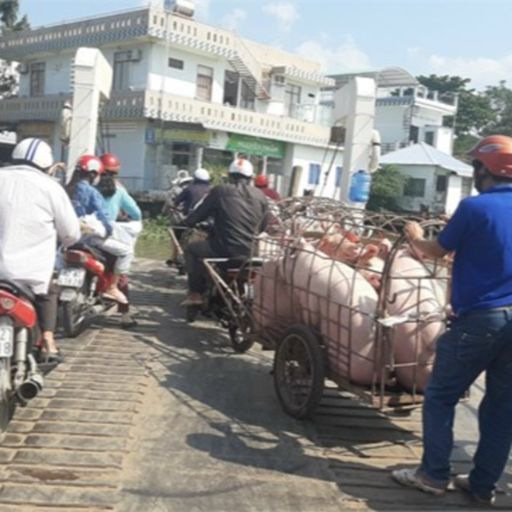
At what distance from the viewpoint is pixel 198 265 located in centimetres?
720

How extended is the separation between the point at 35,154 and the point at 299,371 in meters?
2.26

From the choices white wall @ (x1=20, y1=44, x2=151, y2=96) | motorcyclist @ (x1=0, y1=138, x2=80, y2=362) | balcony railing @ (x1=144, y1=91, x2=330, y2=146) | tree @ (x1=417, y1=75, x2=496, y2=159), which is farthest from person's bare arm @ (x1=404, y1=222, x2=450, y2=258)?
tree @ (x1=417, y1=75, x2=496, y2=159)

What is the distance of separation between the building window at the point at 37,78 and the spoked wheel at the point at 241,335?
96.6 feet

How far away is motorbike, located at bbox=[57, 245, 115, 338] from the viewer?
235 inches

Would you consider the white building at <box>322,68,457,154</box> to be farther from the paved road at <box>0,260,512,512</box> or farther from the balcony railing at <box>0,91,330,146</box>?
the paved road at <box>0,260,512,512</box>

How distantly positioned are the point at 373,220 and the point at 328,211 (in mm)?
464

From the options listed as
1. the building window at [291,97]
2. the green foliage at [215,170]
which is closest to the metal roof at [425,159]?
the building window at [291,97]

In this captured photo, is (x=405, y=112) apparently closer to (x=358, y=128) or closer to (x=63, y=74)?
(x=63, y=74)

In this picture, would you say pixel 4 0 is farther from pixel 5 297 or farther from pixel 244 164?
pixel 5 297

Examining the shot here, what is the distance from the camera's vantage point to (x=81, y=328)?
21.9 feet

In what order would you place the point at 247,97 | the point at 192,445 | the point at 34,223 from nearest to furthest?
the point at 34,223 → the point at 192,445 → the point at 247,97

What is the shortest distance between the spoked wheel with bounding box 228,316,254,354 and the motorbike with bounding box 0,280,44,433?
2.30 metres

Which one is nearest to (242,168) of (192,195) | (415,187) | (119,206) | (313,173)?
(119,206)

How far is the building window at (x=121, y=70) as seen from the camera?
2825 centimetres
